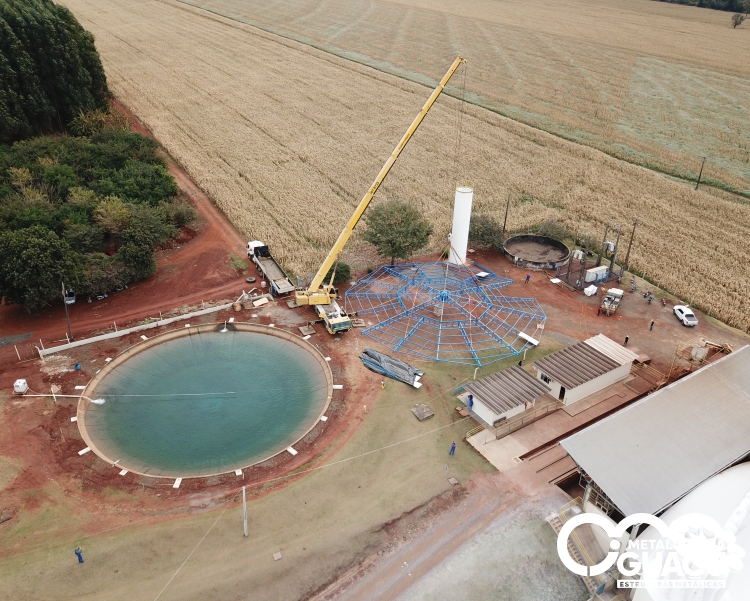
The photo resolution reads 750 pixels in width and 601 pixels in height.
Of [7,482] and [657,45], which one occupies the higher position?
[657,45]

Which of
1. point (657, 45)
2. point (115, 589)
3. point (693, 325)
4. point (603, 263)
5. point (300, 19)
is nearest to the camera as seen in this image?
point (115, 589)

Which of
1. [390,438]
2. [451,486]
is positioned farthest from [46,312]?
[451,486]

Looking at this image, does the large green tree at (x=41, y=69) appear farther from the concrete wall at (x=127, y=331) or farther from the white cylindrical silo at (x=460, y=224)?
the white cylindrical silo at (x=460, y=224)

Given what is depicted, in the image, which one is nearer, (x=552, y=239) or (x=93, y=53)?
(x=552, y=239)

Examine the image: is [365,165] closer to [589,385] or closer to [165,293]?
[165,293]

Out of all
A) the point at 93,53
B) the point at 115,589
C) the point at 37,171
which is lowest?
the point at 115,589

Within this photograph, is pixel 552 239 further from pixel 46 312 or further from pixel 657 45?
pixel 657 45

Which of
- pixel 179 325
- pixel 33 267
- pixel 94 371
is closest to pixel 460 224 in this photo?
pixel 179 325
